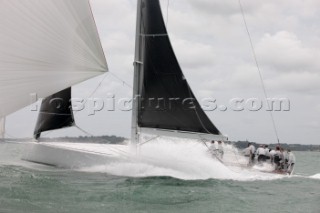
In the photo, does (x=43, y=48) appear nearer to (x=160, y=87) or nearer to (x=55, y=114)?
(x=160, y=87)

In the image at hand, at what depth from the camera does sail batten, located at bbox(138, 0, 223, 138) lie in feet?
47.6

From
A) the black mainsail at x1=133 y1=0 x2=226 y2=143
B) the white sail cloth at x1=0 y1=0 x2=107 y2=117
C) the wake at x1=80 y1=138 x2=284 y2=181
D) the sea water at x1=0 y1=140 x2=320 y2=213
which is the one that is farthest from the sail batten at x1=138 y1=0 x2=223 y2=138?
the white sail cloth at x1=0 y1=0 x2=107 y2=117

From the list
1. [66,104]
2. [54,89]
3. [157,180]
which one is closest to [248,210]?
[157,180]

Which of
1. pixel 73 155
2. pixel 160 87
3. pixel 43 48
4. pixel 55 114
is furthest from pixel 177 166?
pixel 43 48

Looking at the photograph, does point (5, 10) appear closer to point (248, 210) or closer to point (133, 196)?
point (133, 196)

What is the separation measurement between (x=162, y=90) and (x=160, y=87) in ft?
0.38

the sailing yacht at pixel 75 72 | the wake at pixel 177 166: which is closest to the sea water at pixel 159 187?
the wake at pixel 177 166

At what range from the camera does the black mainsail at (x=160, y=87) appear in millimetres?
14516

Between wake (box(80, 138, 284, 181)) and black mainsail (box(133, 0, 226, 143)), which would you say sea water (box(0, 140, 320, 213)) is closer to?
Answer: wake (box(80, 138, 284, 181))

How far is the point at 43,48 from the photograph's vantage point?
38.1ft

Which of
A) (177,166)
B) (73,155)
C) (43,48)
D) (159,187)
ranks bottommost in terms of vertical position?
(159,187)

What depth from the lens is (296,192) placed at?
12.9m

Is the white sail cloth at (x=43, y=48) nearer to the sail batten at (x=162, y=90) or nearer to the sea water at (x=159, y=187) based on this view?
the sail batten at (x=162, y=90)

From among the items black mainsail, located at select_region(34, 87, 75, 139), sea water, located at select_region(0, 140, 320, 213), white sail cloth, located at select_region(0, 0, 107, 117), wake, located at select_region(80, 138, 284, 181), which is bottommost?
sea water, located at select_region(0, 140, 320, 213)
